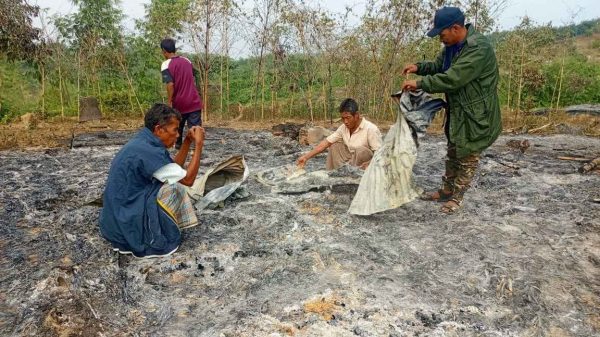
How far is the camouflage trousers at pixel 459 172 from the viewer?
11.3 feet

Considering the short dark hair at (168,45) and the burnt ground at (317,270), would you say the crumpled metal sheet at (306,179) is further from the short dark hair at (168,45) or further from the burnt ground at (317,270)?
the short dark hair at (168,45)

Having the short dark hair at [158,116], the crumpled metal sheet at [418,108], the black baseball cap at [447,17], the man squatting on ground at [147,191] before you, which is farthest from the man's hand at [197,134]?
the black baseball cap at [447,17]

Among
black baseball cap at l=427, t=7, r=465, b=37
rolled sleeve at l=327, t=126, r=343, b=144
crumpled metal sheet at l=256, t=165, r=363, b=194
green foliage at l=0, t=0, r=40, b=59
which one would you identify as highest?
green foliage at l=0, t=0, r=40, b=59

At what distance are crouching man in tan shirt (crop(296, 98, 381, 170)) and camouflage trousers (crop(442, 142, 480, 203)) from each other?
2.15 feet

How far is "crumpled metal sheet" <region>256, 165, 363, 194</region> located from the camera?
163 inches

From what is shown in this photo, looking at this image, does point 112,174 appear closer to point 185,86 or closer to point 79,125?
point 185,86

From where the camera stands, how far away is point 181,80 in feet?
17.1

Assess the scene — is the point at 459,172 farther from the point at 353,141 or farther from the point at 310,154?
the point at 310,154

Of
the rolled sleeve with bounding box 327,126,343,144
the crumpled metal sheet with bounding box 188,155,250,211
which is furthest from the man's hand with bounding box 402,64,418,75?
the crumpled metal sheet with bounding box 188,155,250,211

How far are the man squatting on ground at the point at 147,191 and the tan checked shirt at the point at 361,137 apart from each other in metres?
1.72

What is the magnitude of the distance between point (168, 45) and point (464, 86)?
347cm

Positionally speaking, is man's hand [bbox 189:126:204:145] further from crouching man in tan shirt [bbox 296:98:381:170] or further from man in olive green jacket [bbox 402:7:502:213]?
man in olive green jacket [bbox 402:7:502:213]

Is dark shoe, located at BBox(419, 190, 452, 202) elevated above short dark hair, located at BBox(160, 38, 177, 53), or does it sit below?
below

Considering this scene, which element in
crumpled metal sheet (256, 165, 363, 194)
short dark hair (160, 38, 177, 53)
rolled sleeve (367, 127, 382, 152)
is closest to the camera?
rolled sleeve (367, 127, 382, 152)
